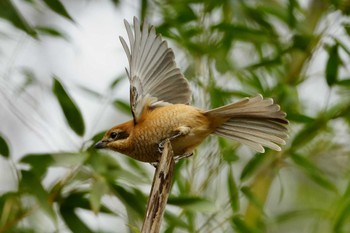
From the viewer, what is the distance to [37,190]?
2.68 m

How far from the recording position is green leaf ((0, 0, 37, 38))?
2.80 m

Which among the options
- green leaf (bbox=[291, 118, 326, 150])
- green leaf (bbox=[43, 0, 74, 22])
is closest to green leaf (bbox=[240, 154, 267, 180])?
green leaf (bbox=[291, 118, 326, 150])

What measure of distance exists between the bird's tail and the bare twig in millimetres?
304

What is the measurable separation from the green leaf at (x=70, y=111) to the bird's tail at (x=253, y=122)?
0.61 metres

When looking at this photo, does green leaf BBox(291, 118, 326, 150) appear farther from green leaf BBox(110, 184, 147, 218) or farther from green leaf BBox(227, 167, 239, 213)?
green leaf BBox(110, 184, 147, 218)

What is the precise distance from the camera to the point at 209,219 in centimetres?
283

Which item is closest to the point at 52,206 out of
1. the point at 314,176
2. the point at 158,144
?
the point at 158,144

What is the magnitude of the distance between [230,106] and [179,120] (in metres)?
0.14

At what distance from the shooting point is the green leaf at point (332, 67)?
296 centimetres

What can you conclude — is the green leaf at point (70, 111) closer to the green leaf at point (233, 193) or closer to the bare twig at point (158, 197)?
the green leaf at point (233, 193)

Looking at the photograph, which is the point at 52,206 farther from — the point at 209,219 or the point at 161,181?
the point at 161,181

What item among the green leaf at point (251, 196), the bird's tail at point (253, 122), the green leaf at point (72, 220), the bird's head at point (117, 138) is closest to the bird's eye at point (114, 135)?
the bird's head at point (117, 138)

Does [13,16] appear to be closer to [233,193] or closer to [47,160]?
[47,160]

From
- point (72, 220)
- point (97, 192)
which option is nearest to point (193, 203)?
point (97, 192)
